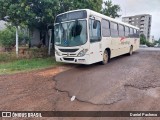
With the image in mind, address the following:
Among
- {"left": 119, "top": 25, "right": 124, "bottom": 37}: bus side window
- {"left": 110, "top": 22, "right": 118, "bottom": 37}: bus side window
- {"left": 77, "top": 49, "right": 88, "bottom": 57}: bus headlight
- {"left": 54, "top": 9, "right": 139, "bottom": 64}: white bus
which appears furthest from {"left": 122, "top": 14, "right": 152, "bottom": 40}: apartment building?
{"left": 77, "top": 49, "right": 88, "bottom": 57}: bus headlight

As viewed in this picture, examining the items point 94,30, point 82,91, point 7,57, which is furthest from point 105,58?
point 7,57

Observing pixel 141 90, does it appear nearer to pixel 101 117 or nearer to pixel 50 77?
pixel 101 117

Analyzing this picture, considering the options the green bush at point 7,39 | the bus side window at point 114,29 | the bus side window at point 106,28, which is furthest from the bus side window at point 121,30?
the green bush at point 7,39

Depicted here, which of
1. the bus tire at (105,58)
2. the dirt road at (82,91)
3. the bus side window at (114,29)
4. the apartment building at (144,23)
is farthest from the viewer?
the apartment building at (144,23)

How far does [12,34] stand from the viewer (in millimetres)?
19891

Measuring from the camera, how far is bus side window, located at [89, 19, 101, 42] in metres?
9.45

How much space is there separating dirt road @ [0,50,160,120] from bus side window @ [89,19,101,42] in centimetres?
197

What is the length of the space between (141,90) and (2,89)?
510 centimetres

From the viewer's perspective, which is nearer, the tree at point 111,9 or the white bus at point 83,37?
the white bus at point 83,37

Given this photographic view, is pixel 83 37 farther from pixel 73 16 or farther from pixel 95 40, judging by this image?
pixel 73 16

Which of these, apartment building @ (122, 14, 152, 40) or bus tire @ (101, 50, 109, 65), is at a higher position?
apartment building @ (122, 14, 152, 40)

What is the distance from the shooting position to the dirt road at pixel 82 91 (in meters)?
5.15

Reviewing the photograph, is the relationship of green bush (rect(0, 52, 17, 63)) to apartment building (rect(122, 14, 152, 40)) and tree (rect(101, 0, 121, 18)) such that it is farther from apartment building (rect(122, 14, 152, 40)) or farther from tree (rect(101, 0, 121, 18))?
apartment building (rect(122, 14, 152, 40))

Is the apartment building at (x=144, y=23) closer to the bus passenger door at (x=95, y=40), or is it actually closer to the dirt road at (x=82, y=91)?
the bus passenger door at (x=95, y=40)
